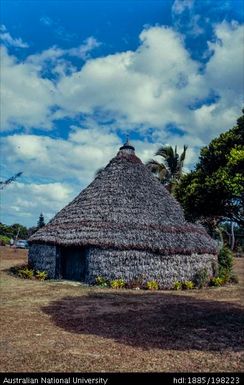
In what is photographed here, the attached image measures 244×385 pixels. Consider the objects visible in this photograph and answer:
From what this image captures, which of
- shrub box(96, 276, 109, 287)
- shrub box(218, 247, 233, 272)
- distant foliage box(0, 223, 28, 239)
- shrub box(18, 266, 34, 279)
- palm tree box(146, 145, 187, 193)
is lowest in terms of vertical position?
shrub box(96, 276, 109, 287)

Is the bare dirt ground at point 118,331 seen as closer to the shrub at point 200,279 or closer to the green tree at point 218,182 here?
the shrub at point 200,279

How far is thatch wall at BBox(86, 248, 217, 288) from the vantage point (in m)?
20.7

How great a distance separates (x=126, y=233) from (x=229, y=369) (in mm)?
13551

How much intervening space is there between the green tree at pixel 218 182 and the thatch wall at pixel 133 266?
340 inches

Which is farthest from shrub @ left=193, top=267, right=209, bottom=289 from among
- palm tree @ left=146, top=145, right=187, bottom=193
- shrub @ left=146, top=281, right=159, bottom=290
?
palm tree @ left=146, top=145, right=187, bottom=193

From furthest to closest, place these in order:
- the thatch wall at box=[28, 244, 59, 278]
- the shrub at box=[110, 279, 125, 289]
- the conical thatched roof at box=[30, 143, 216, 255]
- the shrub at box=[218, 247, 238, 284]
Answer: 1. the shrub at box=[218, 247, 238, 284]
2. the thatch wall at box=[28, 244, 59, 278]
3. the conical thatched roof at box=[30, 143, 216, 255]
4. the shrub at box=[110, 279, 125, 289]

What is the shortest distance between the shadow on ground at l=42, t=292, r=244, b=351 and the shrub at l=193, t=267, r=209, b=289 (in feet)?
14.2

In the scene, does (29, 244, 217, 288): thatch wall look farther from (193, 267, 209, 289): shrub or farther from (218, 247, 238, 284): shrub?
(218, 247, 238, 284): shrub

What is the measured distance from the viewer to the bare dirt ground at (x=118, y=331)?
809 cm

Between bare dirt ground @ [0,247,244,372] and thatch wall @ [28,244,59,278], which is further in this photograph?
thatch wall @ [28,244,59,278]

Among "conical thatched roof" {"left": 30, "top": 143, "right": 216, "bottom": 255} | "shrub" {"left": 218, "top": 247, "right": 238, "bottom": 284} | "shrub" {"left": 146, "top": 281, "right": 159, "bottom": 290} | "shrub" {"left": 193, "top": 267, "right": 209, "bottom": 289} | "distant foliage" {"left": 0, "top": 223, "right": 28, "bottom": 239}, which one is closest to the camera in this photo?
"shrub" {"left": 146, "top": 281, "right": 159, "bottom": 290}

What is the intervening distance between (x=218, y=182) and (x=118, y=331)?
4.91 m

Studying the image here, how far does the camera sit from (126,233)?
2109cm
